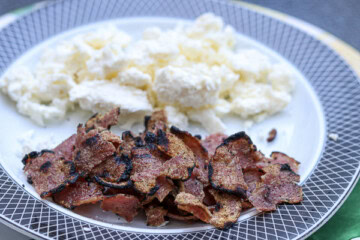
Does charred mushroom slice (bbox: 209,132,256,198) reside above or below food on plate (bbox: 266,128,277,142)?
above

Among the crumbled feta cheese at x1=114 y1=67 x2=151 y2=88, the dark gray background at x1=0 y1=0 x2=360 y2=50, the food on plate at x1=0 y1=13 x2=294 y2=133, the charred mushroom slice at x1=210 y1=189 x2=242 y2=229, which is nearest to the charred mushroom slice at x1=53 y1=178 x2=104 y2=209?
the charred mushroom slice at x1=210 y1=189 x2=242 y2=229

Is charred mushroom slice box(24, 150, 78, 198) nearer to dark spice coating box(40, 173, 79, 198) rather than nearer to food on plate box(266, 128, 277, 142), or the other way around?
dark spice coating box(40, 173, 79, 198)

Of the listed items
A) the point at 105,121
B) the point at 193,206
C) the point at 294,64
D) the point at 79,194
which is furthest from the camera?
the point at 294,64

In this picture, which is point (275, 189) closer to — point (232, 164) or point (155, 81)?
point (232, 164)

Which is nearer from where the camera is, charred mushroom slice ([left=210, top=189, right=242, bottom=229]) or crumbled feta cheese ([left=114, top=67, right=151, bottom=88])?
charred mushroom slice ([left=210, top=189, right=242, bottom=229])

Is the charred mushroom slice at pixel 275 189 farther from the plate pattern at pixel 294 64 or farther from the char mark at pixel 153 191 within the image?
A: the char mark at pixel 153 191

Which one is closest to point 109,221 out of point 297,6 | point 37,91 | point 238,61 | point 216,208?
point 216,208

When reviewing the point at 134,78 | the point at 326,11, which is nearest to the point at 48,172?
the point at 134,78
